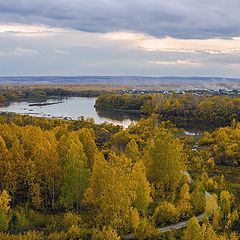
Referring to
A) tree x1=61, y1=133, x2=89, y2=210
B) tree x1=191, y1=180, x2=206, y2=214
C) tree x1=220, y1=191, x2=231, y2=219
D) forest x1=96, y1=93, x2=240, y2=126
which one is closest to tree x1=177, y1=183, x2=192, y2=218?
tree x1=191, y1=180, x2=206, y2=214

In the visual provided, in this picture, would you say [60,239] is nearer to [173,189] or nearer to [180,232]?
[180,232]

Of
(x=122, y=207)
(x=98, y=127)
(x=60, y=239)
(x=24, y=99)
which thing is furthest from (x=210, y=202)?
(x=24, y=99)

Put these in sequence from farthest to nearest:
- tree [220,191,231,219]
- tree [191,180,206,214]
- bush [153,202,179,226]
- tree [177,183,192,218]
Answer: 1. tree [191,180,206,214]
2. tree [220,191,231,219]
3. tree [177,183,192,218]
4. bush [153,202,179,226]

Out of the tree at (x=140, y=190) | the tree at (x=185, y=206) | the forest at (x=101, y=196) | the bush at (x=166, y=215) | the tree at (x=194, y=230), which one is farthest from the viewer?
the tree at (x=185, y=206)

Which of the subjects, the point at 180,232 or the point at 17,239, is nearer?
the point at 17,239

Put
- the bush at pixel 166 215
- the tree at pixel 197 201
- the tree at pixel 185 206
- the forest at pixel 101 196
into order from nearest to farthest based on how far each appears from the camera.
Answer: the forest at pixel 101 196, the bush at pixel 166 215, the tree at pixel 185 206, the tree at pixel 197 201

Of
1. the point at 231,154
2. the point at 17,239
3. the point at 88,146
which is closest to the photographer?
the point at 17,239

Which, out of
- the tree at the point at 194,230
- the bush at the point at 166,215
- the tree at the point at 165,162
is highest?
the tree at the point at 165,162

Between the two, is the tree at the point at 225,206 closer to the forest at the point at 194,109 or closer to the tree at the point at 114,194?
the tree at the point at 114,194

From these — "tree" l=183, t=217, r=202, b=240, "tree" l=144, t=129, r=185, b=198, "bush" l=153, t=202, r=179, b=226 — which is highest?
"tree" l=144, t=129, r=185, b=198

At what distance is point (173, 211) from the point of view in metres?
20.5

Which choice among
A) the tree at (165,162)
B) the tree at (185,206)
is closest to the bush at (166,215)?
the tree at (185,206)

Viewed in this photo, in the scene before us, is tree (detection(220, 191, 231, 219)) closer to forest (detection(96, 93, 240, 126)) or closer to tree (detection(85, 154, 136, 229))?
tree (detection(85, 154, 136, 229))

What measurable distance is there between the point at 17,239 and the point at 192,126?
4938 centimetres
